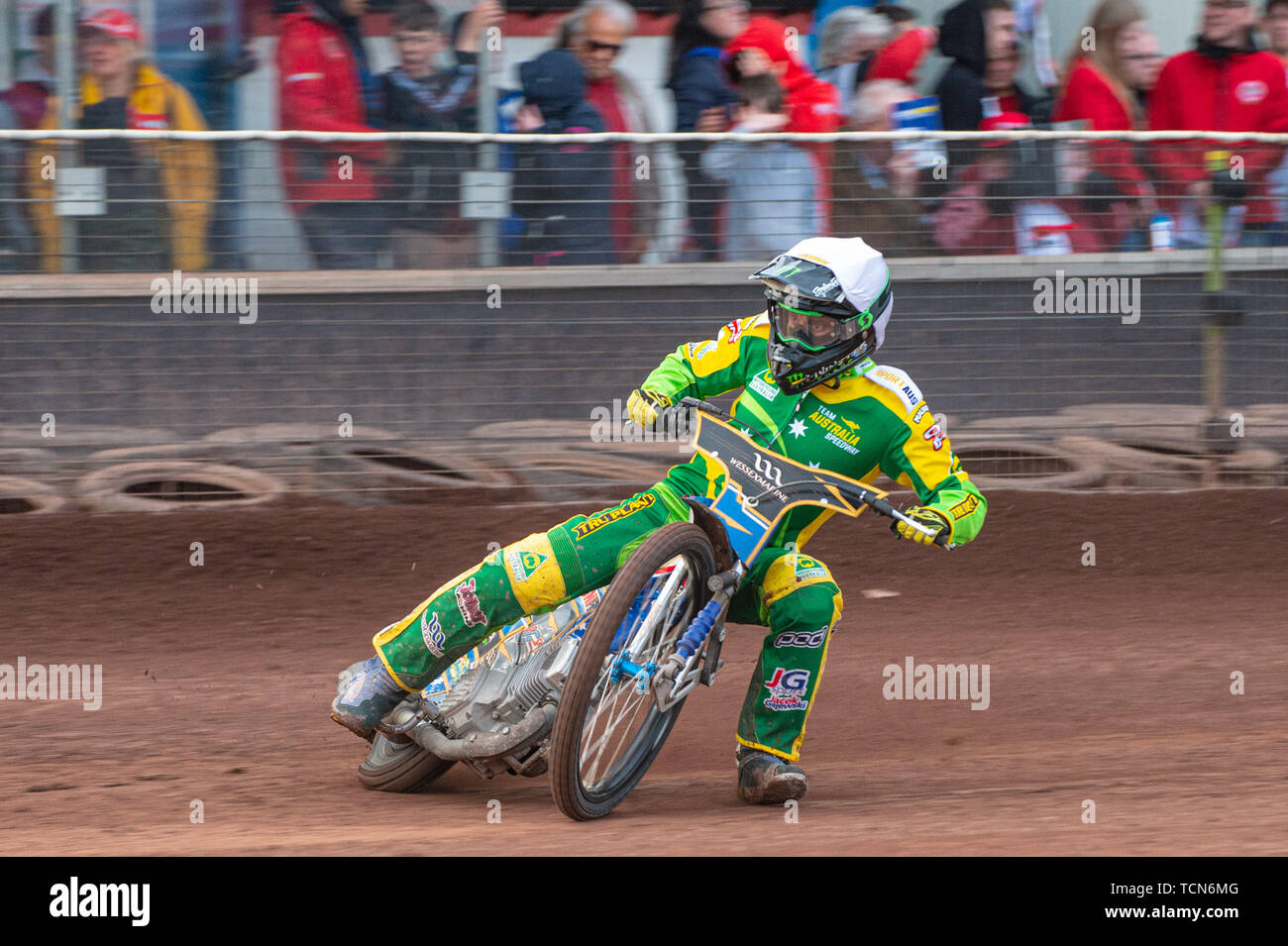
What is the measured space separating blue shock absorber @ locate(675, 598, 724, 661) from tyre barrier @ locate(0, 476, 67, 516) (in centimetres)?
445

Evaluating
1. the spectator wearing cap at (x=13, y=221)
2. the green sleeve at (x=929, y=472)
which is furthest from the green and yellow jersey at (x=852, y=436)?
the spectator wearing cap at (x=13, y=221)

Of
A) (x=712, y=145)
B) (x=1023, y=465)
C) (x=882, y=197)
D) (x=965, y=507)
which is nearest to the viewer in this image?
(x=965, y=507)

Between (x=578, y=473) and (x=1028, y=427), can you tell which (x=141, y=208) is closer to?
(x=578, y=473)

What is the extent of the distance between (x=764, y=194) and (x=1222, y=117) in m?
3.08

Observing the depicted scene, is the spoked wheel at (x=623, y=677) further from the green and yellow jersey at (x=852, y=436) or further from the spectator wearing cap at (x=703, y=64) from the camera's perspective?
the spectator wearing cap at (x=703, y=64)

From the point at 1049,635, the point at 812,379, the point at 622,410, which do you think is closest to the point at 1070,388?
the point at 1049,635

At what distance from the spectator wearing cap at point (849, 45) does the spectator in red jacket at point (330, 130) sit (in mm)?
2872

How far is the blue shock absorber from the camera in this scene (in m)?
4.70

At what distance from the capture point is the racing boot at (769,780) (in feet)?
16.5

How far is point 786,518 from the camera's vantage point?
4.97m

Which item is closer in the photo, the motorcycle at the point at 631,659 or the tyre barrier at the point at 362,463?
the motorcycle at the point at 631,659

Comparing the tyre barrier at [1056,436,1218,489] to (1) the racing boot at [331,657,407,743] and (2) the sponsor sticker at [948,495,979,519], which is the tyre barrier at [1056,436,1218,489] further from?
(1) the racing boot at [331,657,407,743]

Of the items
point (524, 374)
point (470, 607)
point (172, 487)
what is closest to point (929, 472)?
point (470, 607)

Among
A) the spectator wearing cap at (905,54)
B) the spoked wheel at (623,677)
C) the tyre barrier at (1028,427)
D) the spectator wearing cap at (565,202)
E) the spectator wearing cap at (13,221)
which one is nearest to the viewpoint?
the spoked wheel at (623,677)
